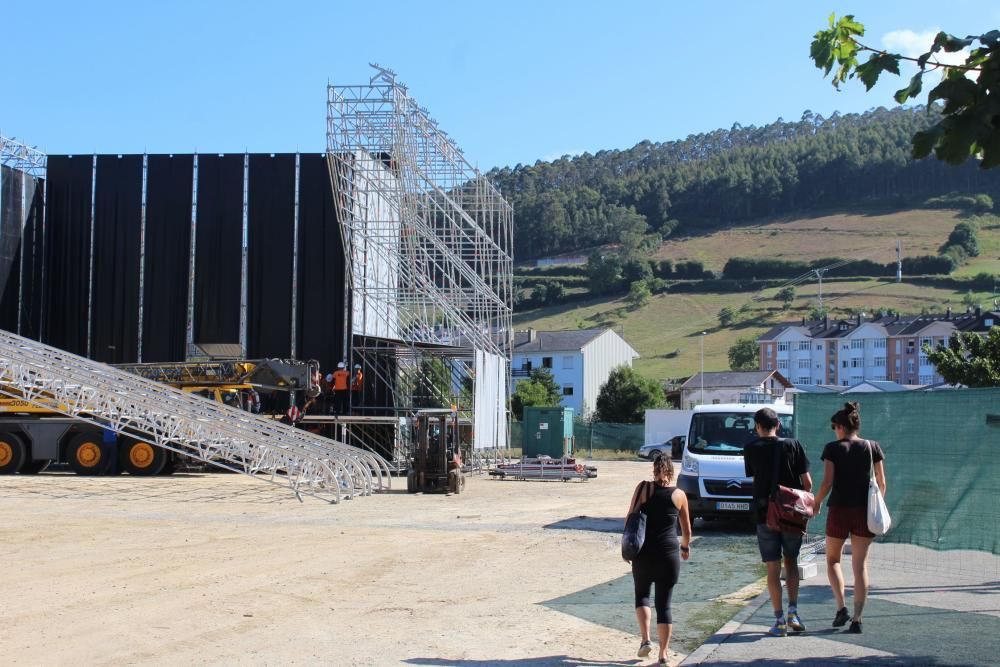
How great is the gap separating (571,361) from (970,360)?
56.0 m

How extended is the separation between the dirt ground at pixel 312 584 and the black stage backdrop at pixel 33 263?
713 inches

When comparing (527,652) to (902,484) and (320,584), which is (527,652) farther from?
(902,484)

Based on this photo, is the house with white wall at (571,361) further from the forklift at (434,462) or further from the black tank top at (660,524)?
the black tank top at (660,524)

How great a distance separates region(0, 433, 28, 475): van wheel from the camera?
97.6ft

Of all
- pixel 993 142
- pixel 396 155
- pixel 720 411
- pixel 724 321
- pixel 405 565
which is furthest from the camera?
pixel 724 321

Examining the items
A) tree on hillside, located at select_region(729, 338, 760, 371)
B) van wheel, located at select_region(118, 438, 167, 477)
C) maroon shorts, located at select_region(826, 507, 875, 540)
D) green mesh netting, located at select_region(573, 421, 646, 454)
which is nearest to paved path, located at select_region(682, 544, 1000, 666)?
maroon shorts, located at select_region(826, 507, 875, 540)

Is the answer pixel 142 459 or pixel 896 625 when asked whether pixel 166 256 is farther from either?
pixel 896 625

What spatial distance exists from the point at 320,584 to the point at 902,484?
643 centimetres

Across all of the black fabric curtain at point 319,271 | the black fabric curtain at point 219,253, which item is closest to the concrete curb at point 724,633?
the black fabric curtain at point 319,271

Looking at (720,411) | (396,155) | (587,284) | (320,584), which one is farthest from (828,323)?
(320,584)

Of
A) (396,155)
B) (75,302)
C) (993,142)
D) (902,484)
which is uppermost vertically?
(396,155)

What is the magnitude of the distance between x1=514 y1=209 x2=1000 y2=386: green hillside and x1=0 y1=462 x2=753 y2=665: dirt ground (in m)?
88.0

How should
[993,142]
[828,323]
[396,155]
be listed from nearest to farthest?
1. [993,142]
2. [396,155]
3. [828,323]

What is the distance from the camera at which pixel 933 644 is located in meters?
8.09
